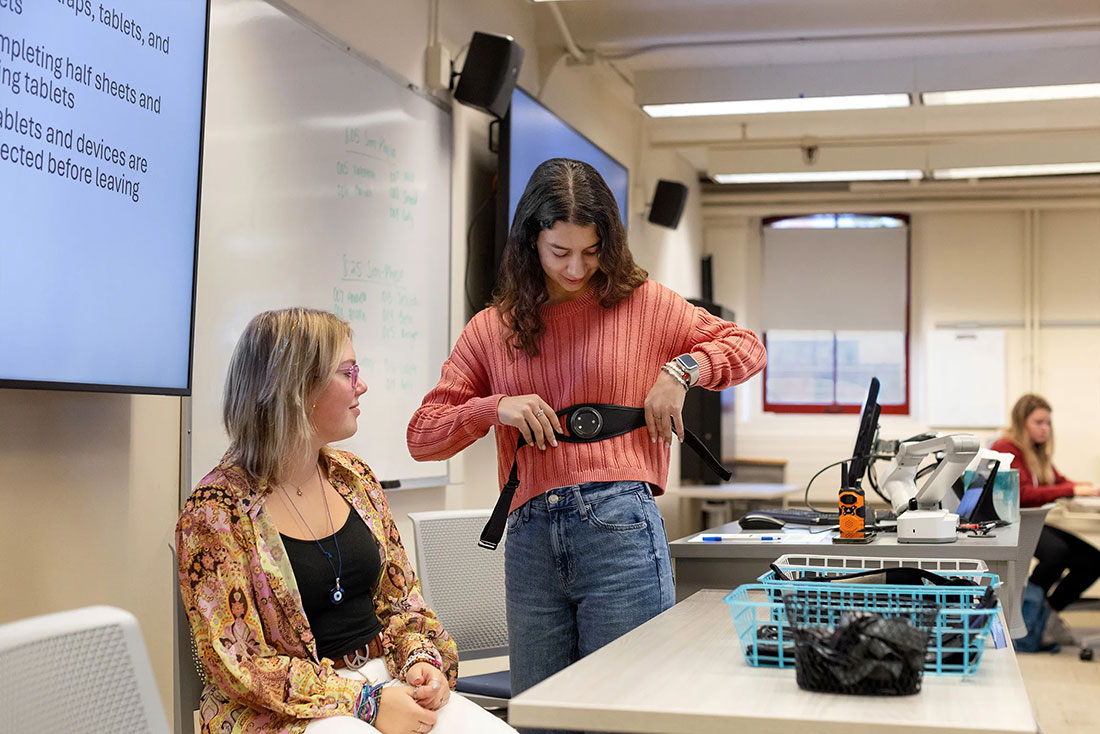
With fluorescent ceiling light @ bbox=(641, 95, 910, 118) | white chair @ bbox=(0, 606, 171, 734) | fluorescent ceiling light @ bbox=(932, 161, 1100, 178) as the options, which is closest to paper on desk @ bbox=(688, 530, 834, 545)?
white chair @ bbox=(0, 606, 171, 734)

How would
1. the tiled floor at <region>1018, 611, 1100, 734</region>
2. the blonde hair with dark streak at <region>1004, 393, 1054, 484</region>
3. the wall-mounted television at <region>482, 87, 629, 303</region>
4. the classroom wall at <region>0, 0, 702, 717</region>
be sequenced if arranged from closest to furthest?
the classroom wall at <region>0, 0, 702, 717</region>, the wall-mounted television at <region>482, 87, 629, 303</region>, the tiled floor at <region>1018, 611, 1100, 734</region>, the blonde hair with dark streak at <region>1004, 393, 1054, 484</region>

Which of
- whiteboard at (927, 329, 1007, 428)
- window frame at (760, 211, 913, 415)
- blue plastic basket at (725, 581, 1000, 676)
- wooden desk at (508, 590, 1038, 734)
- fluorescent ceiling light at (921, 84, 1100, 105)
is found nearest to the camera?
→ wooden desk at (508, 590, 1038, 734)

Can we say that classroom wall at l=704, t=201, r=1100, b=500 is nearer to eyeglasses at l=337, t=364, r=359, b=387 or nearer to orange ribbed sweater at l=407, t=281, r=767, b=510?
orange ribbed sweater at l=407, t=281, r=767, b=510

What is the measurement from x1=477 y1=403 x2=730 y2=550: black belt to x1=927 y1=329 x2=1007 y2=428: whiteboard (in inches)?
266

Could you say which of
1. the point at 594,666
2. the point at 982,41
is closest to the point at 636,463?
the point at 594,666

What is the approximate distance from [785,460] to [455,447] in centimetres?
653

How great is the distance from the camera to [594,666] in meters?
1.38

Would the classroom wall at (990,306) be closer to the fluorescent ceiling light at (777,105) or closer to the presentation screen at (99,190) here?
the fluorescent ceiling light at (777,105)

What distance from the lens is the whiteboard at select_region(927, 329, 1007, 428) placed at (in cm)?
809

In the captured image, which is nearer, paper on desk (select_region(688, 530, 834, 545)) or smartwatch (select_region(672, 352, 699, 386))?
smartwatch (select_region(672, 352, 699, 386))

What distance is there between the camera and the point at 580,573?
6.05ft

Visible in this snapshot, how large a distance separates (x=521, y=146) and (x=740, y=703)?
3.29 metres

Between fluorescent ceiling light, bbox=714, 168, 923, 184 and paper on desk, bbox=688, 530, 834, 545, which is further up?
fluorescent ceiling light, bbox=714, 168, 923, 184

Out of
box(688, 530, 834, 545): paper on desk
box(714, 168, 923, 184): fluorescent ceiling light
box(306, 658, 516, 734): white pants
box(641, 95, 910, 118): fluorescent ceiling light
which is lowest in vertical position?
box(306, 658, 516, 734): white pants
